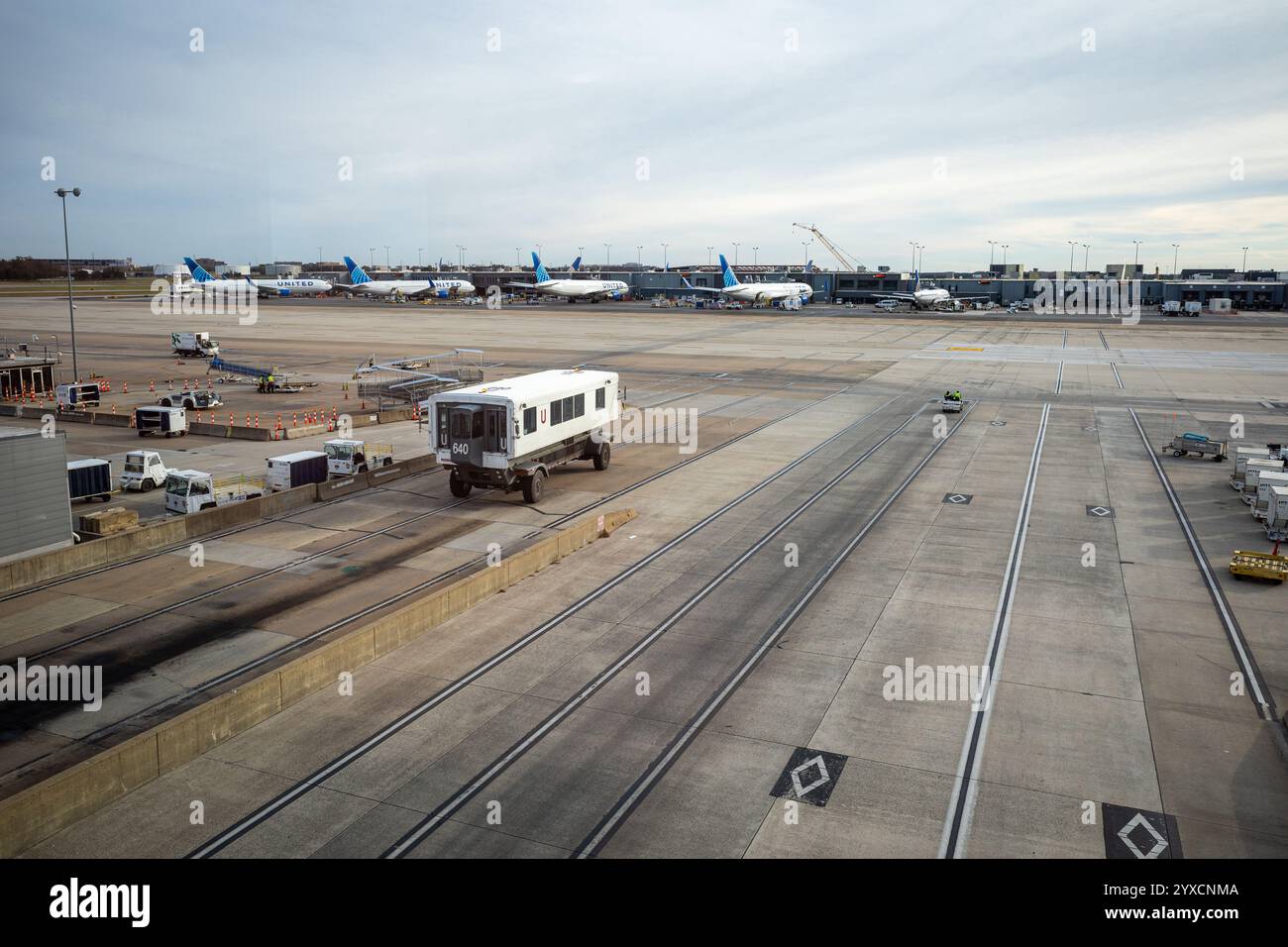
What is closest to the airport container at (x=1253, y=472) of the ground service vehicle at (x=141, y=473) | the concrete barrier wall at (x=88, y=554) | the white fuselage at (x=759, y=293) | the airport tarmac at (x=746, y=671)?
the airport tarmac at (x=746, y=671)

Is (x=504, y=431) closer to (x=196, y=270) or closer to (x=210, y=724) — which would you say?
(x=210, y=724)

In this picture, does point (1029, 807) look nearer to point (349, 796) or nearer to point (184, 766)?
point (349, 796)

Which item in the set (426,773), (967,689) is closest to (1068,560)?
(967,689)

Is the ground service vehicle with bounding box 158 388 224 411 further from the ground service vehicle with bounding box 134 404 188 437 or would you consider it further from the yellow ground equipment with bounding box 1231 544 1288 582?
the yellow ground equipment with bounding box 1231 544 1288 582

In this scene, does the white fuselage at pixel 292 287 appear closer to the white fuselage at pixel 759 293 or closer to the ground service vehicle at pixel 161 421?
the white fuselage at pixel 759 293

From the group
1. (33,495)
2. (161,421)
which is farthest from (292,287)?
(33,495)

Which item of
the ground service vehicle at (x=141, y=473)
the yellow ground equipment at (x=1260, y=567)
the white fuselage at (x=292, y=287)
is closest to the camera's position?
the yellow ground equipment at (x=1260, y=567)
